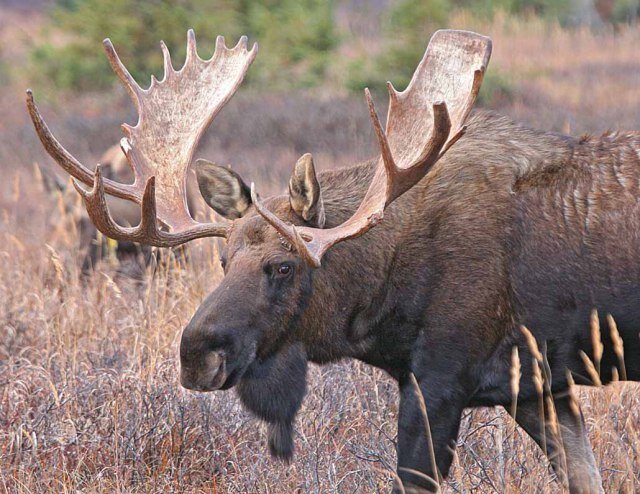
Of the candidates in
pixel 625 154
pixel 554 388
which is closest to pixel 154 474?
pixel 554 388

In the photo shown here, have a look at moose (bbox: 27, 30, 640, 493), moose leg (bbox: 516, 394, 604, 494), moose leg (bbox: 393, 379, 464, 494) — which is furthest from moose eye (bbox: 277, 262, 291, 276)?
moose leg (bbox: 516, 394, 604, 494)

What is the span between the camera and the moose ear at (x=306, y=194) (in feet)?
12.8

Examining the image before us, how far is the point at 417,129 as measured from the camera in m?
4.16

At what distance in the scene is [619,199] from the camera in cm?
395

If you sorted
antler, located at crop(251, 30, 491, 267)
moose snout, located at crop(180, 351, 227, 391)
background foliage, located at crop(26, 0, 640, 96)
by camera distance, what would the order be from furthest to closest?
background foliage, located at crop(26, 0, 640, 96)
antler, located at crop(251, 30, 491, 267)
moose snout, located at crop(180, 351, 227, 391)

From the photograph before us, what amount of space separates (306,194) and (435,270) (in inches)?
20.7

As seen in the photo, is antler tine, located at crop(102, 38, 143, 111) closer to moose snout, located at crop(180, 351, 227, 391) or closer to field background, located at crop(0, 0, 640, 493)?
field background, located at crop(0, 0, 640, 493)

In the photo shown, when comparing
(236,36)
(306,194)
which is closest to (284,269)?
(306,194)

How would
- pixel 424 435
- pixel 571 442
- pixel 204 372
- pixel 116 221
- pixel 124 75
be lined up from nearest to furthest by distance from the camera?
1. pixel 204 372
2. pixel 424 435
3. pixel 571 442
4. pixel 124 75
5. pixel 116 221

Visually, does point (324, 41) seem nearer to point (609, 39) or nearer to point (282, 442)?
point (609, 39)

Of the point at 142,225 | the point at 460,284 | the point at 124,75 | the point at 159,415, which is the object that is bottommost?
the point at 159,415

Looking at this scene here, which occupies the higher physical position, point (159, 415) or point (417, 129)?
point (417, 129)

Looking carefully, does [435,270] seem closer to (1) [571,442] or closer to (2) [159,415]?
Result: (1) [571,442]

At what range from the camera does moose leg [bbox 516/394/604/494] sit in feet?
13.9
